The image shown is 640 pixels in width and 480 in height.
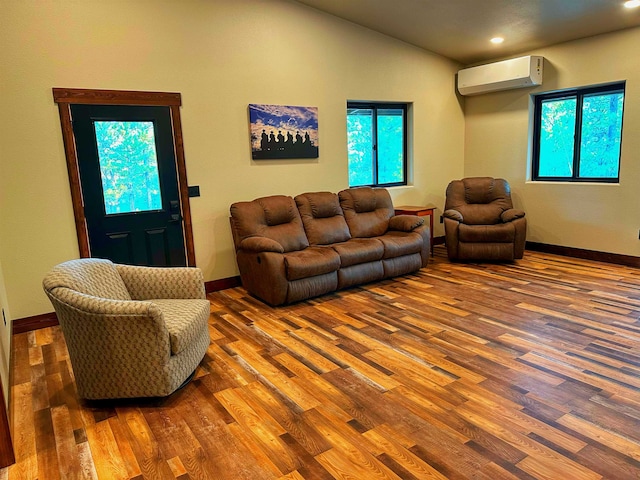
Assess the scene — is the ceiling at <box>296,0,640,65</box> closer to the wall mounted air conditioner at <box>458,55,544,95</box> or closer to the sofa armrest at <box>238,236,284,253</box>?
the wall mounted air conditioner at <box>458,55,544,95</box>

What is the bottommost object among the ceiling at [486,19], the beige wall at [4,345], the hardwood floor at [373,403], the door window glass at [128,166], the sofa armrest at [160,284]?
the hardwood floor at [373,403]

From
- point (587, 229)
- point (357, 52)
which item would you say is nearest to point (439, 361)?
point (587, 229)

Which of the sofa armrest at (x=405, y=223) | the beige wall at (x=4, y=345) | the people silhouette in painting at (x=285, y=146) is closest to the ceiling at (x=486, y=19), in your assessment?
the people silhouette in painting at (x=285, y=146)

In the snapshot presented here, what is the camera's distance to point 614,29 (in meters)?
4.88

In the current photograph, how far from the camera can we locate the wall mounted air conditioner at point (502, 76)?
17.9 ft

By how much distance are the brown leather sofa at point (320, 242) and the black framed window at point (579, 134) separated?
7.14ft

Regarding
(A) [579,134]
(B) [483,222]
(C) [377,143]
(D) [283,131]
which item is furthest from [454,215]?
(D) [283,131]

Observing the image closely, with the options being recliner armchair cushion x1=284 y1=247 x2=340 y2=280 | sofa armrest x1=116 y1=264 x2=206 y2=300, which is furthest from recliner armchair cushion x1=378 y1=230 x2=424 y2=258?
sofa armrest x1=116 y1=264 x2=206 y2=300

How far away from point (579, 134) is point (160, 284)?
17.2 feet

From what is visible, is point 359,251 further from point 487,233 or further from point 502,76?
point 502,76

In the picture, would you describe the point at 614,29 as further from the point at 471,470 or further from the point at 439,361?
the point at 471,470

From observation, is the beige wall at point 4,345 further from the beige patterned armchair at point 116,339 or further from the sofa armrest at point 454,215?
the sofa armrest at point 454,215

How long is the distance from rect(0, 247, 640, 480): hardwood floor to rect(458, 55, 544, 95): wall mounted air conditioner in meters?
2.97

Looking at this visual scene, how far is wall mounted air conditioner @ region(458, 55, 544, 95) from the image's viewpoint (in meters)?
5.45
